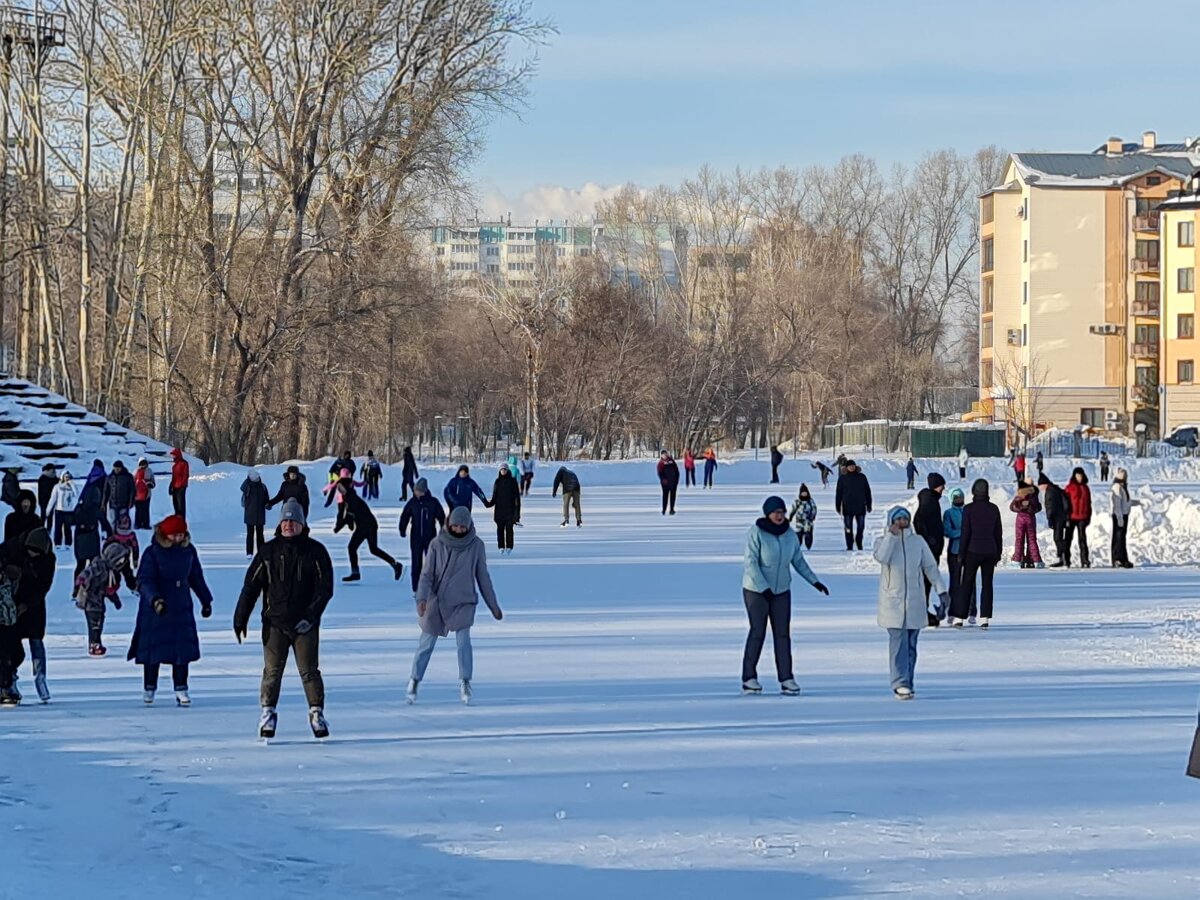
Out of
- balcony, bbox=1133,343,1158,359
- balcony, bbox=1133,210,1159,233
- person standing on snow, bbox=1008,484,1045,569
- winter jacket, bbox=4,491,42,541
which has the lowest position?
person standing on snow, bbox=1008,484,1045,569

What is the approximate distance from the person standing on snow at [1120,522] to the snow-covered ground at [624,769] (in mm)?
6369

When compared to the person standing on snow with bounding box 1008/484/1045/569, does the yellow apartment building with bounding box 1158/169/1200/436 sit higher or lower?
higher

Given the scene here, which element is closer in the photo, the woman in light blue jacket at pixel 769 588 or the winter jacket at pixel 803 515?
the woman in light blue jacket at pixel 769 588

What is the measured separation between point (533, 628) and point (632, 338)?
56.9 meters

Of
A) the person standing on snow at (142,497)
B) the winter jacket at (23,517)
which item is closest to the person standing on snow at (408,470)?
the person standing on snow at (142,497)

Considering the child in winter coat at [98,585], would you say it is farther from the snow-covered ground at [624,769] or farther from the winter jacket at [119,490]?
the winter jacket at [119,490]

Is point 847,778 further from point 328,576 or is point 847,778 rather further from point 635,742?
point 328,576

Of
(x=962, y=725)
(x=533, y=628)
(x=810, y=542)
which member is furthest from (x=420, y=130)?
Result: (x=962, y=725)

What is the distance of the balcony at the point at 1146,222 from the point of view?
8081cm

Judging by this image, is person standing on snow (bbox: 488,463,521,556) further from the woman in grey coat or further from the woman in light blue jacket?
the woman in grey coat

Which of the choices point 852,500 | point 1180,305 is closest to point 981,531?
point 852,500

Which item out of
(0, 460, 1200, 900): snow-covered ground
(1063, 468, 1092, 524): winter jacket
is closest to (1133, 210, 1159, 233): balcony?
(1063, 468, 1092, 524): winter jacket

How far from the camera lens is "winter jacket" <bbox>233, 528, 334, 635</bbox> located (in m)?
9.47

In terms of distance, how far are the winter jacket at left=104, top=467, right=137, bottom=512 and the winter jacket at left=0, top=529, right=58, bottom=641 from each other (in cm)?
1211
